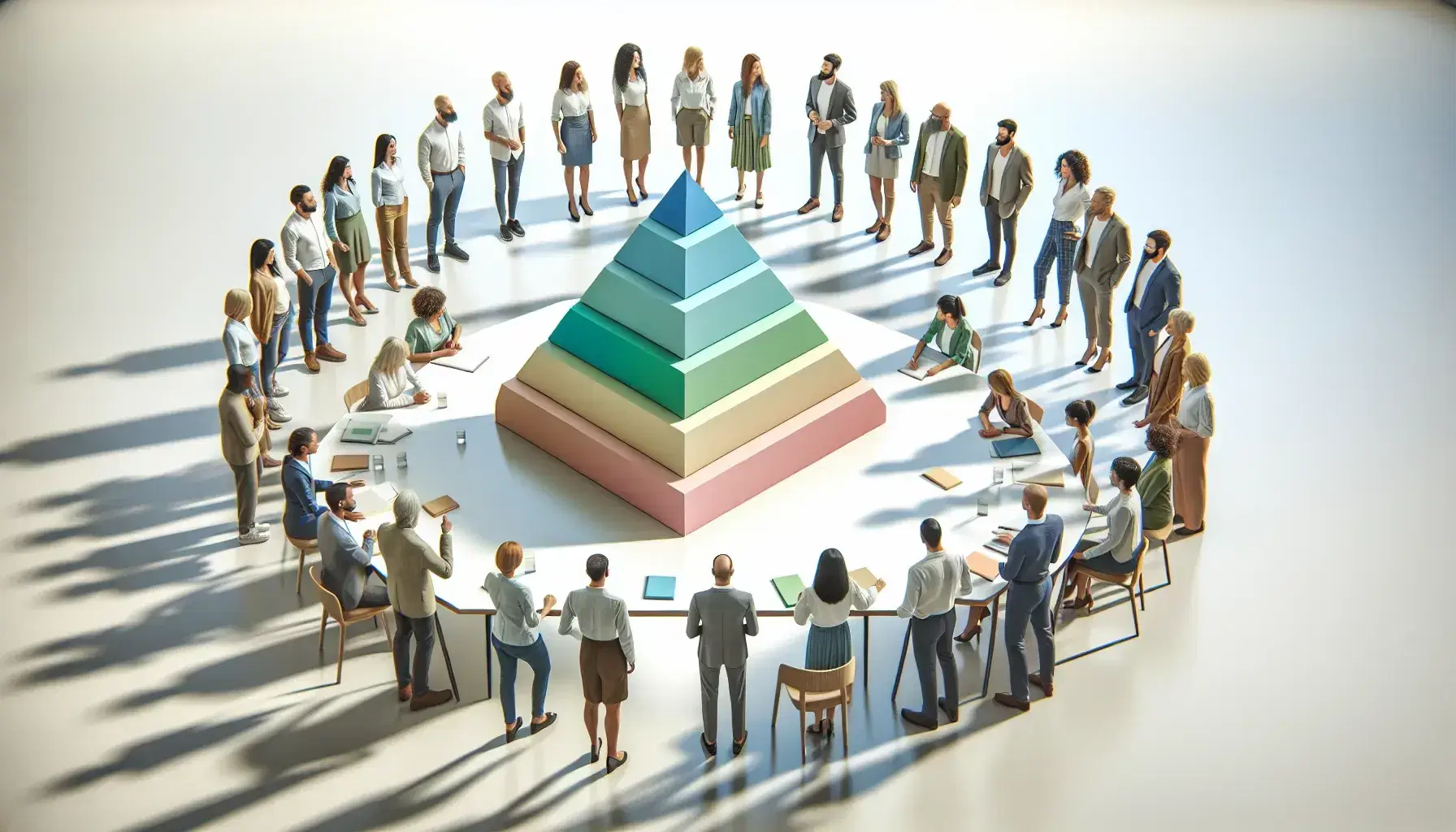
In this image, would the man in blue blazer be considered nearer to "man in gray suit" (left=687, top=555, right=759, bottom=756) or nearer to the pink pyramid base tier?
the pink pyramid base tier

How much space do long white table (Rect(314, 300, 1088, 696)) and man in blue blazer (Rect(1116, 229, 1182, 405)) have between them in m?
1.44

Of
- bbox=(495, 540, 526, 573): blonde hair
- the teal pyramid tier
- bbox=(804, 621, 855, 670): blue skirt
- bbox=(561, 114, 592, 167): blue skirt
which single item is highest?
bbox=(561, 114, 592, 167): blue skirt

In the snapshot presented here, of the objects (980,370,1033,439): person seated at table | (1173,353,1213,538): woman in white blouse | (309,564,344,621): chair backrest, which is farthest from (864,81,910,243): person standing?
(309,564,344,621): chair backrest

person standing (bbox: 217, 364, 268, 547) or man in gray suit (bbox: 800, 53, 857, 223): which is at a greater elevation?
man in gray suit (bbox: 800, 53, 857, 223)

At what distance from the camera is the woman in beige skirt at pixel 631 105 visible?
13102 mm

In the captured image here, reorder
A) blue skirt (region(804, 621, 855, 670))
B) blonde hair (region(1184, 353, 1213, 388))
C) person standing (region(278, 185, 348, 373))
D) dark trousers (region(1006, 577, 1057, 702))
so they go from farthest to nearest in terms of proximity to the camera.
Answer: person standing (region(278, 185, 348, 373)) → blonde hair (region(1184, 353, 1213, 388)) → dark trousers (region(1006, 577, 1057, 702)) → blue skirt (region(804, 621, 855, 670))

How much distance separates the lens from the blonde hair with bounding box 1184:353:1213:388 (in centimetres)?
920

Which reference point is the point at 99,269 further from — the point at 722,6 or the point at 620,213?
the point at 722,6

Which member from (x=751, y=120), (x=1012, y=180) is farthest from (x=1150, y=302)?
(x=751, y=120)

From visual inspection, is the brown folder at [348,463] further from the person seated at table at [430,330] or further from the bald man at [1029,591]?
the bald man at [1029,591]

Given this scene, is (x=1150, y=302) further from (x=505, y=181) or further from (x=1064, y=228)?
(x=505, y=181)

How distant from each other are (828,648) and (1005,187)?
5644mm

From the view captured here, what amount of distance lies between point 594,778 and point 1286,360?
22.2 feet

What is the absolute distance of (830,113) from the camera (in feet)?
43.3
